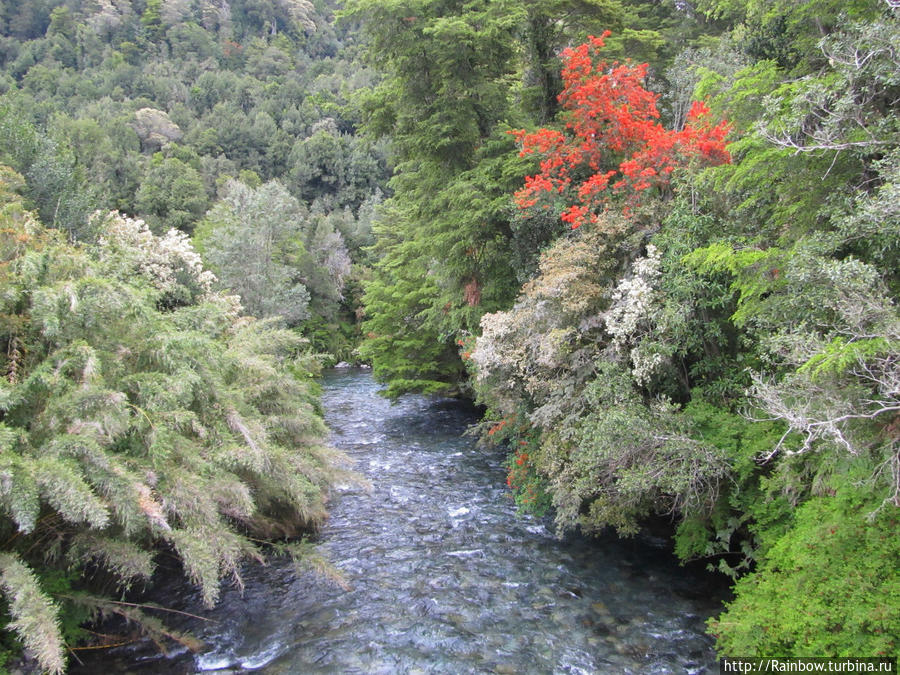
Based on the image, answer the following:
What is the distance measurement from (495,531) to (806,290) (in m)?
6.30

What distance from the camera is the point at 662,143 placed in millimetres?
9125

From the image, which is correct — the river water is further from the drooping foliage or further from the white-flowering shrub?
the white-flowering shrub

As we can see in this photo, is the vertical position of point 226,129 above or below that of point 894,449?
above

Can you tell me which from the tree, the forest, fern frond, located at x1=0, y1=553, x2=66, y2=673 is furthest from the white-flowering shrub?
the tree

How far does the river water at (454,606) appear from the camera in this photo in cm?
592

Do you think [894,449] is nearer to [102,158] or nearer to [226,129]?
[102,158]

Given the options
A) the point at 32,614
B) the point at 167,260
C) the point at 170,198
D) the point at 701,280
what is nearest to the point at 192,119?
the point at 170,198

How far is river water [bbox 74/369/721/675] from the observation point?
592 centimetres

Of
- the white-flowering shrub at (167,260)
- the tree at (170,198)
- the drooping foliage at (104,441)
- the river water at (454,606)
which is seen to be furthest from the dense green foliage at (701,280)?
the tree at (170,198)

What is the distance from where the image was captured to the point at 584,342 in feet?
29.6

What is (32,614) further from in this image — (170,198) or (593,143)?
(170,198)

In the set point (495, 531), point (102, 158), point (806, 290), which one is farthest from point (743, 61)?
point (102, 158)

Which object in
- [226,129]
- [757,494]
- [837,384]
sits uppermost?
[226,129]

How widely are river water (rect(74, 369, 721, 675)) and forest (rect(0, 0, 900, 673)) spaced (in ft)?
1.69
